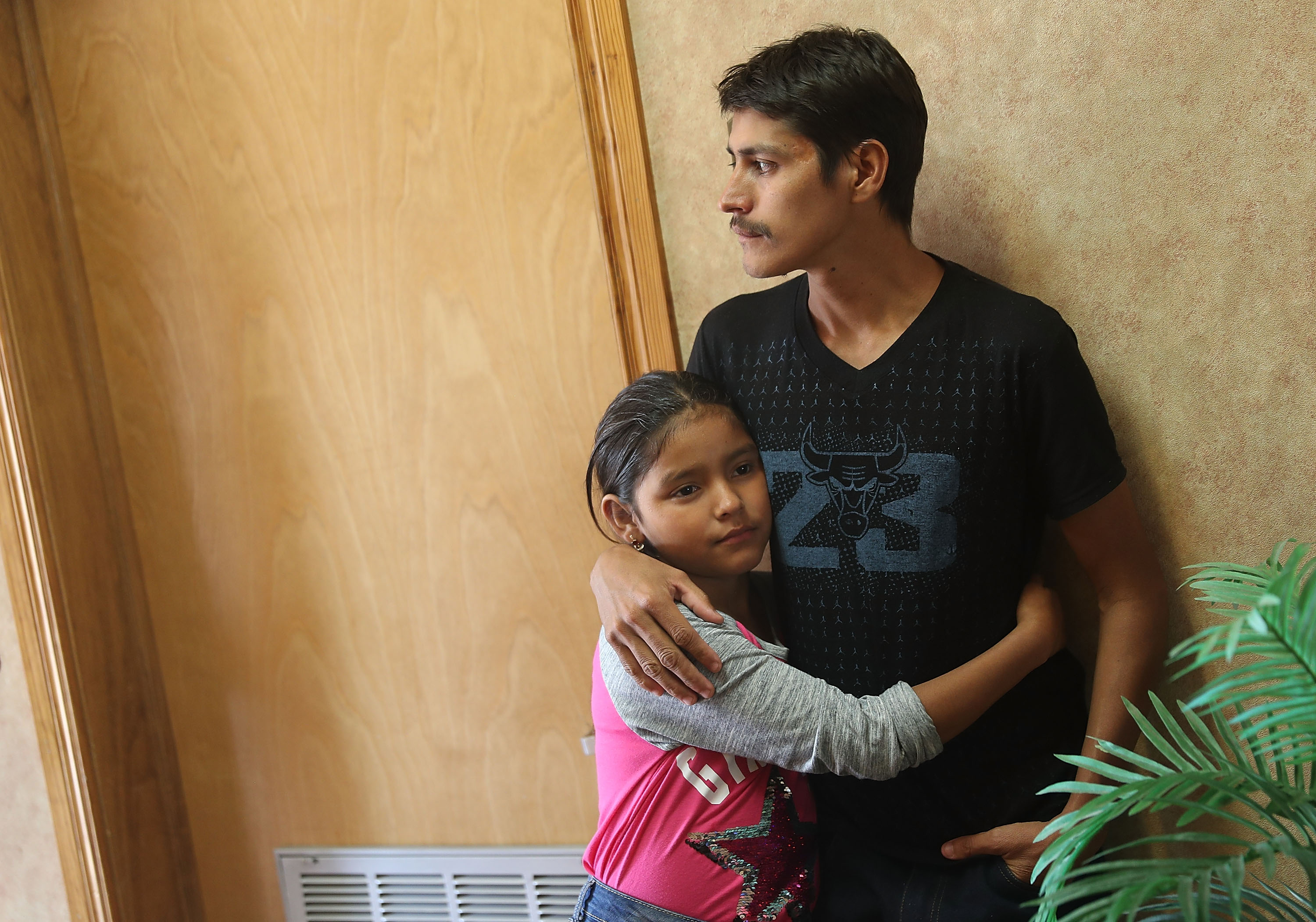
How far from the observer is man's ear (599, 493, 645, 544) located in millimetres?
1249

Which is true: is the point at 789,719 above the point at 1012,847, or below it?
above

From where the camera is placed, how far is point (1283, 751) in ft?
2.73

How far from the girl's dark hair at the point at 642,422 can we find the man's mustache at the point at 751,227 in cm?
20

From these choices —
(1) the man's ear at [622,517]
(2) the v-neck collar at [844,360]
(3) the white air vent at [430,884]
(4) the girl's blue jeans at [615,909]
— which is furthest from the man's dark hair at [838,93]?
(3) the white air vent at [430,884]

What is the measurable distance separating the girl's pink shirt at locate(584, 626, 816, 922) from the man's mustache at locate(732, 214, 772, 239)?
0.48 m

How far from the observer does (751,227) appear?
3.93 ft

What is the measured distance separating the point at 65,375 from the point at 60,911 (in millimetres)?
1022

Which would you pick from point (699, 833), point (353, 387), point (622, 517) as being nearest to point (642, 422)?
point (622, 517)

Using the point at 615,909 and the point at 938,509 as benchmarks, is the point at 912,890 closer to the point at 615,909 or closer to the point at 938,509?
the point at 615,909

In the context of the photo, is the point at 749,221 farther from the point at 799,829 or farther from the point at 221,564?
the point at 221,564

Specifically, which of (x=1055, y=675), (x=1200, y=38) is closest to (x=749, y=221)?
(x=1200, y=38)

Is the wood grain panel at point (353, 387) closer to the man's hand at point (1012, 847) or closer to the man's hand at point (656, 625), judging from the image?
the man's hand at point (656, 625)

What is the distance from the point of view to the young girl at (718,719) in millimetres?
1075

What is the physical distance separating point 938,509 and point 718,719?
1.22 feet
